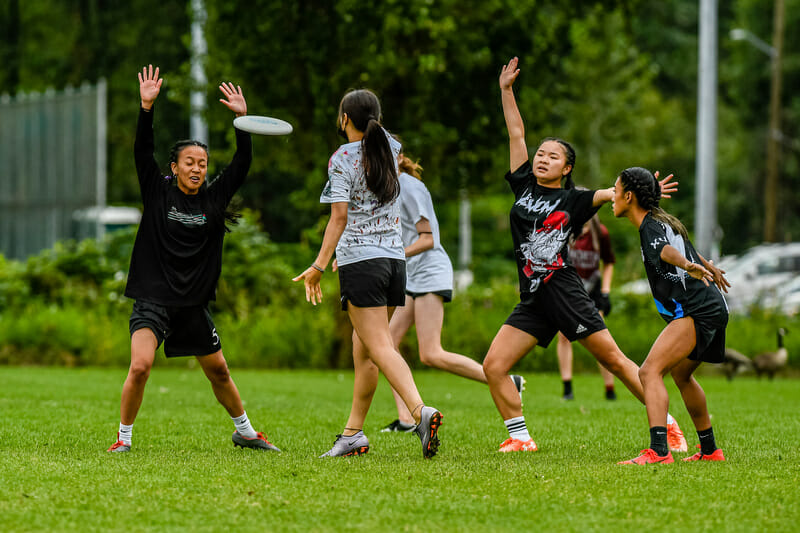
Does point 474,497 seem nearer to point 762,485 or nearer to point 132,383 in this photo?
point 762,485

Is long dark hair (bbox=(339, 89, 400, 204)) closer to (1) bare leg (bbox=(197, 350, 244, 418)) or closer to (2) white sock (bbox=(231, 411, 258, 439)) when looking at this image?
(1) bare leg (bbox=(197, 350, 244, 418))

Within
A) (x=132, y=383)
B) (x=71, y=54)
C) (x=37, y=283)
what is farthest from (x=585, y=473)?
(x=71, y=54)

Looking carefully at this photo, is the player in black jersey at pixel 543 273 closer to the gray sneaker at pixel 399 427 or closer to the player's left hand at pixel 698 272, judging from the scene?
the player's left hand at pixel 698 272

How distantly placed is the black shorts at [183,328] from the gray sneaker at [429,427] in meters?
1.31

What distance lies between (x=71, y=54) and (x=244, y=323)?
25.6 metres

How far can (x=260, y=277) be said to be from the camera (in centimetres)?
1769

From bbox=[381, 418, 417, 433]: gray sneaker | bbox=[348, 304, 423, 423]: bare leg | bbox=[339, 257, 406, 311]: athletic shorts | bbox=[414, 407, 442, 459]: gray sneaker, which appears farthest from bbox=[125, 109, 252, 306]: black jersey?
bbox=[381, 418, 417, 433]: gray sneaker

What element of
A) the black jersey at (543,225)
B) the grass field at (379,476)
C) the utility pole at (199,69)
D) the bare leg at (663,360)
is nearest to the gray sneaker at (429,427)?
the grass field at (379,476)

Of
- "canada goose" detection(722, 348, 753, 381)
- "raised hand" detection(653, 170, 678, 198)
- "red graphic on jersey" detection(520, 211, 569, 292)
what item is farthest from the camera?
"canada goose" detection(722, 348, 753, 381)

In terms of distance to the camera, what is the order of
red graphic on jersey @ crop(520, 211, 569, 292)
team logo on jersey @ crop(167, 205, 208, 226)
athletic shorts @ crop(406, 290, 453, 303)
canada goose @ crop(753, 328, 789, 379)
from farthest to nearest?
canada goose @ crop(753, 328, 789, 379), athletic shorts @ crop(406, 290, 453, 303), team logo on jersey @ crop(167, 205, 208, 226), red graphic on jersey @ crop(520, 211, 569, 292)

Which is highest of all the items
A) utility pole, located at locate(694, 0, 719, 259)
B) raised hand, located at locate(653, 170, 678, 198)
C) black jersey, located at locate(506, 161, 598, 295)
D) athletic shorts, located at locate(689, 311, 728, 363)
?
utility pole, located at locate(694, 0, 719, 259)

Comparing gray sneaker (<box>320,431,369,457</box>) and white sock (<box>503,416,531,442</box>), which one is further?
white sock (<box>503,416,531,442</box>)

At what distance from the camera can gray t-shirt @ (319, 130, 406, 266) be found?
634 cm

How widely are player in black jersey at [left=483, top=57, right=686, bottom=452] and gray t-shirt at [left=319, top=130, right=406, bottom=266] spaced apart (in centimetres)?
80
